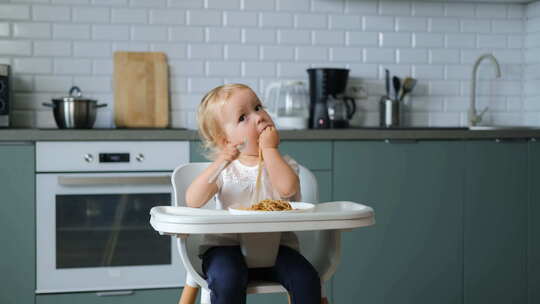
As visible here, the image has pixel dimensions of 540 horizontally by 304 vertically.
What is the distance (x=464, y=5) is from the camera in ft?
13.2

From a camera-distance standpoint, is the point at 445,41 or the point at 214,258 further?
the point at 445,41

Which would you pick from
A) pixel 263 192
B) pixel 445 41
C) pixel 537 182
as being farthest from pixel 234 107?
pixel 445 41

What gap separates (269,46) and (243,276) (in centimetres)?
213

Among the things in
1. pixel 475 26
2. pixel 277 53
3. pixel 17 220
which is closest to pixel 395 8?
pixel 475 26

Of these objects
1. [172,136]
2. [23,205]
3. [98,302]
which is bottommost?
[98,302]

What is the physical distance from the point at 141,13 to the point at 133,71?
1.06 feet

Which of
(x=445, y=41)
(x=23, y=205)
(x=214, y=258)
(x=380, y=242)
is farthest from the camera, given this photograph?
(x=445, y=41)

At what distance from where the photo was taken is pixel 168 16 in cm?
366

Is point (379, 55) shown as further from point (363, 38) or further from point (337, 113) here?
point (337, 113)

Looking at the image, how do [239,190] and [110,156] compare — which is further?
[110,156]

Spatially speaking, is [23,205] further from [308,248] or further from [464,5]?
[464,5]

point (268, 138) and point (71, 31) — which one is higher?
point (71, 31)

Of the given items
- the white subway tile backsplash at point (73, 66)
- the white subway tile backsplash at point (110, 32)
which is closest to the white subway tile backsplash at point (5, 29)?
the white subway tile backsplash at point (73, 66)

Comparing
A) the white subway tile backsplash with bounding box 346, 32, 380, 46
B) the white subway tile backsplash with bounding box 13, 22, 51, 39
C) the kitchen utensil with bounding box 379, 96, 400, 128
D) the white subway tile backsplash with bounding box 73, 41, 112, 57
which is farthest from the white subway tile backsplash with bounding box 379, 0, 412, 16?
the white subway tile backsplash with bounding box 13, 22, 51, 39
